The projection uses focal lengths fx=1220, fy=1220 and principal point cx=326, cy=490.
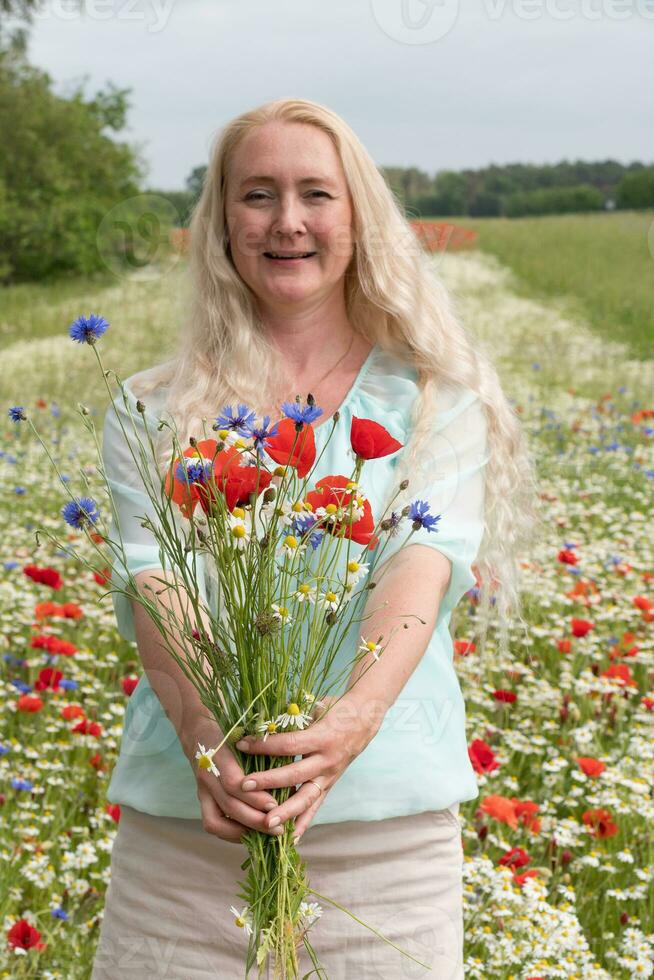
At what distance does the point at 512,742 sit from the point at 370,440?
1.99 metres

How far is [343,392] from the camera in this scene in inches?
93.8

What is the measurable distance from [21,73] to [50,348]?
581 inches

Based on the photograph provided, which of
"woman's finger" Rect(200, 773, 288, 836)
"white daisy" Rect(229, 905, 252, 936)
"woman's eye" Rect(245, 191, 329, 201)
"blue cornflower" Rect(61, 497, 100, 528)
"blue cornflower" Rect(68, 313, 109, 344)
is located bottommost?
"white daisy" Rect(229, 905, 252, 936)

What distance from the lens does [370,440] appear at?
153 centimetres

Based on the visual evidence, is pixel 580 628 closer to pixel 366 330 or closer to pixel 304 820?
pixel 366 330

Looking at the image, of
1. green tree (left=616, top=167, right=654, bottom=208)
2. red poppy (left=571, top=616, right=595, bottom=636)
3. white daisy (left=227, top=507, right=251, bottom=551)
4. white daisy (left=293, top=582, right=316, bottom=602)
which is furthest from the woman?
green tree (left=616, top=167, right=654, bottom=208)

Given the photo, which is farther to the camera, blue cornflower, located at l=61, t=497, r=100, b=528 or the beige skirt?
the beige skirt

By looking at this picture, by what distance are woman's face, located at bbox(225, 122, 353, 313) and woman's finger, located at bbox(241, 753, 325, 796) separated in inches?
39.4

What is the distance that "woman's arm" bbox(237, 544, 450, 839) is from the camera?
1616 millimetres

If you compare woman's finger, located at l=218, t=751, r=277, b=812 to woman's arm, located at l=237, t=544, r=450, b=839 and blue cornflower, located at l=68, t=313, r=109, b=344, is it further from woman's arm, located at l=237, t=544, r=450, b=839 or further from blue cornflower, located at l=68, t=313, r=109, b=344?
blue cornflower, located at l=68, t=313, r=109, b=344

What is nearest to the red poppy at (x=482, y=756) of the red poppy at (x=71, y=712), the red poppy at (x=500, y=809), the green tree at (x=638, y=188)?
the red poppy at (x=500, y=809)

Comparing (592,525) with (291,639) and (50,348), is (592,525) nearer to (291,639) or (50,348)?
(291,639)

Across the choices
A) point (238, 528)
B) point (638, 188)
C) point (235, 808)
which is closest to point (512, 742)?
point (235, 808)

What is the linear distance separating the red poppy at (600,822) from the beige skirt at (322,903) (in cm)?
80
